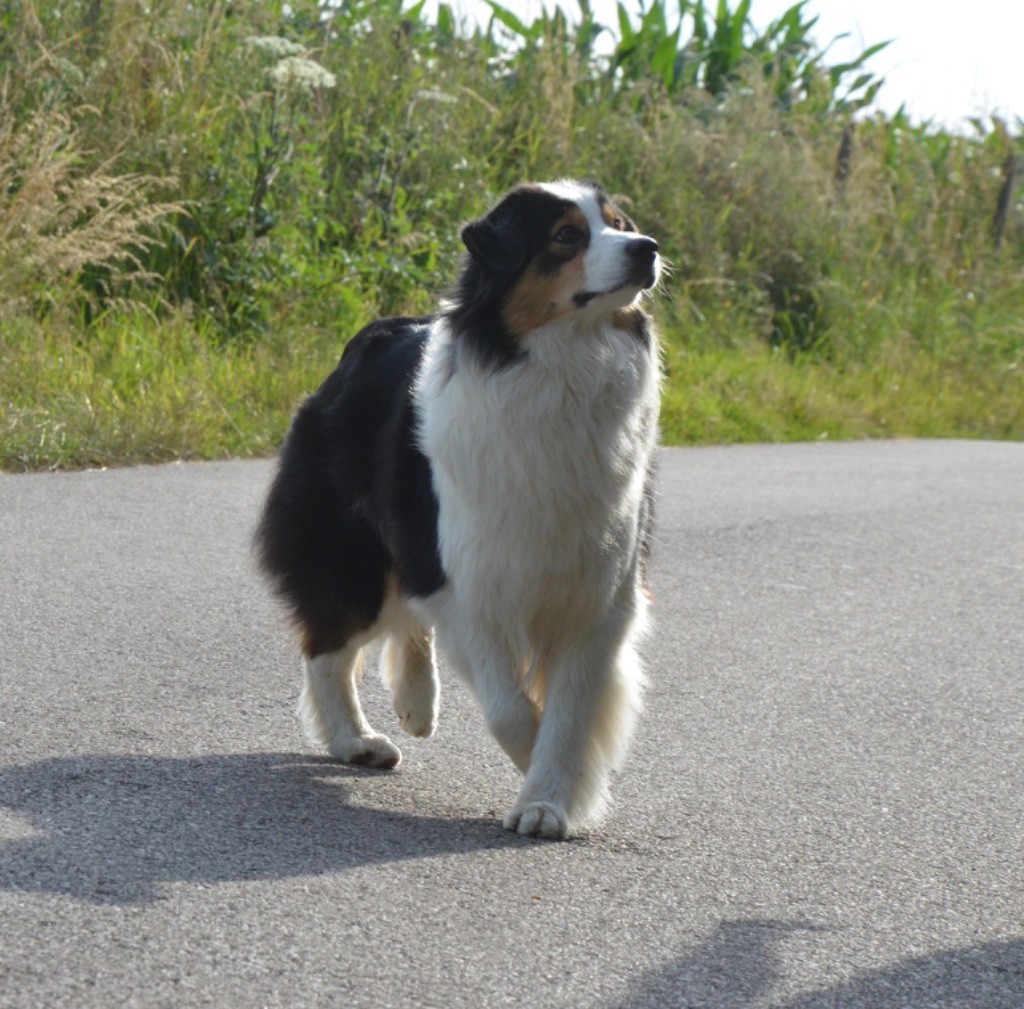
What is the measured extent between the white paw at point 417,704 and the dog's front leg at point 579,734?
0.58 m

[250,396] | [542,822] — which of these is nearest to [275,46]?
[250,396]

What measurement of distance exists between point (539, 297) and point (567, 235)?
16 centimetres

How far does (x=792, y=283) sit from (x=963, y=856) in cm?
1064

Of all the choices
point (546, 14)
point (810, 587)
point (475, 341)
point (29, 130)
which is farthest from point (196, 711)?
point (546, 14)

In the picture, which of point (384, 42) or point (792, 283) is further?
point (792, 283)

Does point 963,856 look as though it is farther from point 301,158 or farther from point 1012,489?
point 301,158

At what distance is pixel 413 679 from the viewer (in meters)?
4.11

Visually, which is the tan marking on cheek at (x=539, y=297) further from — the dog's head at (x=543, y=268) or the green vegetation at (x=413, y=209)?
the green vegetation at (x=413, y=209)

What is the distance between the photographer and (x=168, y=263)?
9.84 m

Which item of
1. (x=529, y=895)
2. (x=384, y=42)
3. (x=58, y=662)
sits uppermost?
(x=384, y=42)

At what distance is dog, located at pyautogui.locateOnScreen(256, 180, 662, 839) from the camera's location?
11.6 feet

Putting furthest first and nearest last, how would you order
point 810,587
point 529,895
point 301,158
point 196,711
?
point 301,158 < point 810,587 < point 196,711 < point 529,895

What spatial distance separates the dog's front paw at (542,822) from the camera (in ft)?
11.1

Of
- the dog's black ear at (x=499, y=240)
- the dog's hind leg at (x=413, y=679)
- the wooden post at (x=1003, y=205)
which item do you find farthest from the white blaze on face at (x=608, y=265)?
the wooden post at (x=1003, y=205)
